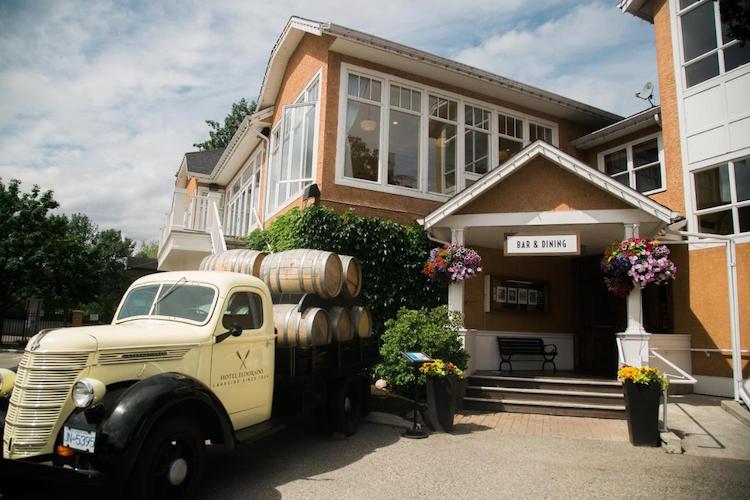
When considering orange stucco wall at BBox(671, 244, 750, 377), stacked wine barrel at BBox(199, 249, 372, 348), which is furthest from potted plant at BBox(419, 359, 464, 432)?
orange stucco wall at BBox(671, 244, 750, 377)

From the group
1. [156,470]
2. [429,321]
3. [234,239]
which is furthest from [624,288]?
[234,239]

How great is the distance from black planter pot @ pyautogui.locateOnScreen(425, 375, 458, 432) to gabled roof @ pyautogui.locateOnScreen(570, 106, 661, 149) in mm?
8222

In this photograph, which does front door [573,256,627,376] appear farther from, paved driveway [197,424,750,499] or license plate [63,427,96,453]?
license plate [63,427,96,453]

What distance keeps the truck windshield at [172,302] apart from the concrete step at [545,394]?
5303mm

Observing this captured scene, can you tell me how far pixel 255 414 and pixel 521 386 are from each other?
534cm

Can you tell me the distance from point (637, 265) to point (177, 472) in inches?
283

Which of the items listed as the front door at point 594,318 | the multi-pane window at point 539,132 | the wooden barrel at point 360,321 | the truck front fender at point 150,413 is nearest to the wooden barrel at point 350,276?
the wooden barrel at point 360,321

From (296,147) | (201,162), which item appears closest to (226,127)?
(201,162)

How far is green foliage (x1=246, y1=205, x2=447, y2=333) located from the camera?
959cm

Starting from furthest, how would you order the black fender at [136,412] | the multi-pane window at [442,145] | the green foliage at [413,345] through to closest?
the multi-pane window at [442,145]
the green foliage at [413,345]
the black fender at [136,412]

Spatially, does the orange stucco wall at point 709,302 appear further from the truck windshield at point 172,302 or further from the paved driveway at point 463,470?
the truck windshield at point 172,302

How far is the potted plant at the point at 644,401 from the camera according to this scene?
6090mm

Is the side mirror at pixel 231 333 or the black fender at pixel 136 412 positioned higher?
the side mirror at pixel 231 333

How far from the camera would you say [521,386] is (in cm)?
878
